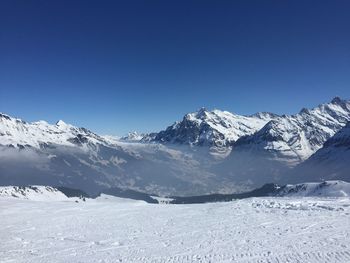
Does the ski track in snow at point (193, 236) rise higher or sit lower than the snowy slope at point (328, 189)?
lower

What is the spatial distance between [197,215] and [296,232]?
2118cm

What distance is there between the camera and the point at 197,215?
6006 cm

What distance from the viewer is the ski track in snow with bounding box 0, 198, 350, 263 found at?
3462 centimetres

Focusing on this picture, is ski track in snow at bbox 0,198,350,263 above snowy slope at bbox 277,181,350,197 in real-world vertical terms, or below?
below

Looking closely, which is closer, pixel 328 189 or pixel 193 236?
pixel 193 236

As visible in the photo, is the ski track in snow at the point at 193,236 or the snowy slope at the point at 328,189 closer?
the ski track in snow at the point at 193,236

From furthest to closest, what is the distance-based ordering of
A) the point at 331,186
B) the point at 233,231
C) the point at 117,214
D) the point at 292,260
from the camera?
the point at 331,186 → the point at 117,214 → the point at 233,231 → the point at 292,260

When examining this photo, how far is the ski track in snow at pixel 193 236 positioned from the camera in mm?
34625

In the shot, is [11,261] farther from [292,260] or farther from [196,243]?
[292,260]

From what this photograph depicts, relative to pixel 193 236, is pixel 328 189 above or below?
above

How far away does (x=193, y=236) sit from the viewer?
43469mm

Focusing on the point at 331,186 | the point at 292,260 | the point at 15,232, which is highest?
the point at 331,186

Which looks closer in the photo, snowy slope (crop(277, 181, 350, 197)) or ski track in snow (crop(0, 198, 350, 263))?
ski track in snow (crop(0, 198, 350, 263))

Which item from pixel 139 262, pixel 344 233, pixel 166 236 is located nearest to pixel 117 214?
pixel 166 236
